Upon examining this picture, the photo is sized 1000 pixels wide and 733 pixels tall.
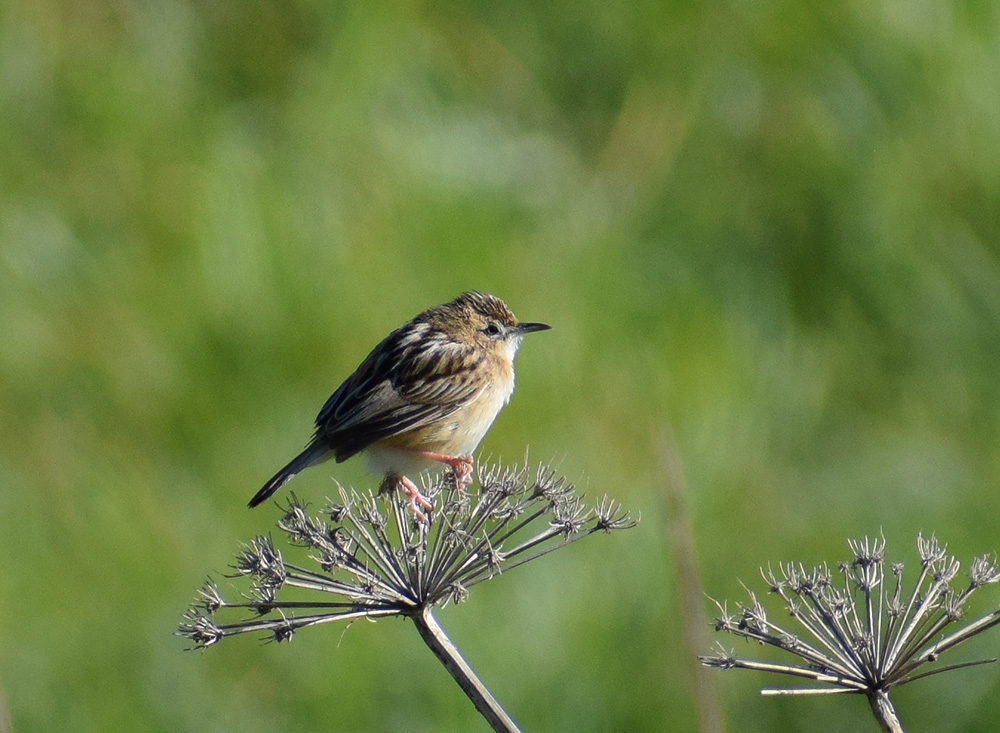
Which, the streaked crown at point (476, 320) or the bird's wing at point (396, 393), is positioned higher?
the streaked crown at point (476, 320)

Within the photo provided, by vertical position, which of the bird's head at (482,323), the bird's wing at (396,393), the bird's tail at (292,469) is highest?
the bird's head at (482,323)

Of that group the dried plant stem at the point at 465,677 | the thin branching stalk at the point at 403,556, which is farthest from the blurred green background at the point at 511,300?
the dried plant stem at the point at 465,677

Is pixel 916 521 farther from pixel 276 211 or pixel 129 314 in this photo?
pixel 129 314

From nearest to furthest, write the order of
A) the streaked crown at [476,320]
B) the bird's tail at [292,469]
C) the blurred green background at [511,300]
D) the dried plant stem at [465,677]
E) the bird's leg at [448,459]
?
the dried plant stem at [465,677], the bird's tail at [292,469], the bird's leg at [448,459], the streaked crown at [476,320], the blurred green background at [511,300]

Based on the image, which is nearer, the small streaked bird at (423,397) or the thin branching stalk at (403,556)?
the thin branching stalk at (403,556)

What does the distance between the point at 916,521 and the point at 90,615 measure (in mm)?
5660

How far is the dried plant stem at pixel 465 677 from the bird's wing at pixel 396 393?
223 cm

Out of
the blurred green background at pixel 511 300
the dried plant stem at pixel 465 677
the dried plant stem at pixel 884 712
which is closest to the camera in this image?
the dried plant stem at pixel 884 712

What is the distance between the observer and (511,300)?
969 cm

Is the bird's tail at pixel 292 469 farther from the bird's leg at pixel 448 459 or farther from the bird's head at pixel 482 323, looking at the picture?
the bird's head at pixel 482 323

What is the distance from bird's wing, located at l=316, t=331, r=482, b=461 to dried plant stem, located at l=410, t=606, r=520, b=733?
88.0 inches

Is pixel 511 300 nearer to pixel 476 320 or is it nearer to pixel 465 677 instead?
pixel 476 320

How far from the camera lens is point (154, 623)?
27.4ft

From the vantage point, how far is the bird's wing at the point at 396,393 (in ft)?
18.0
